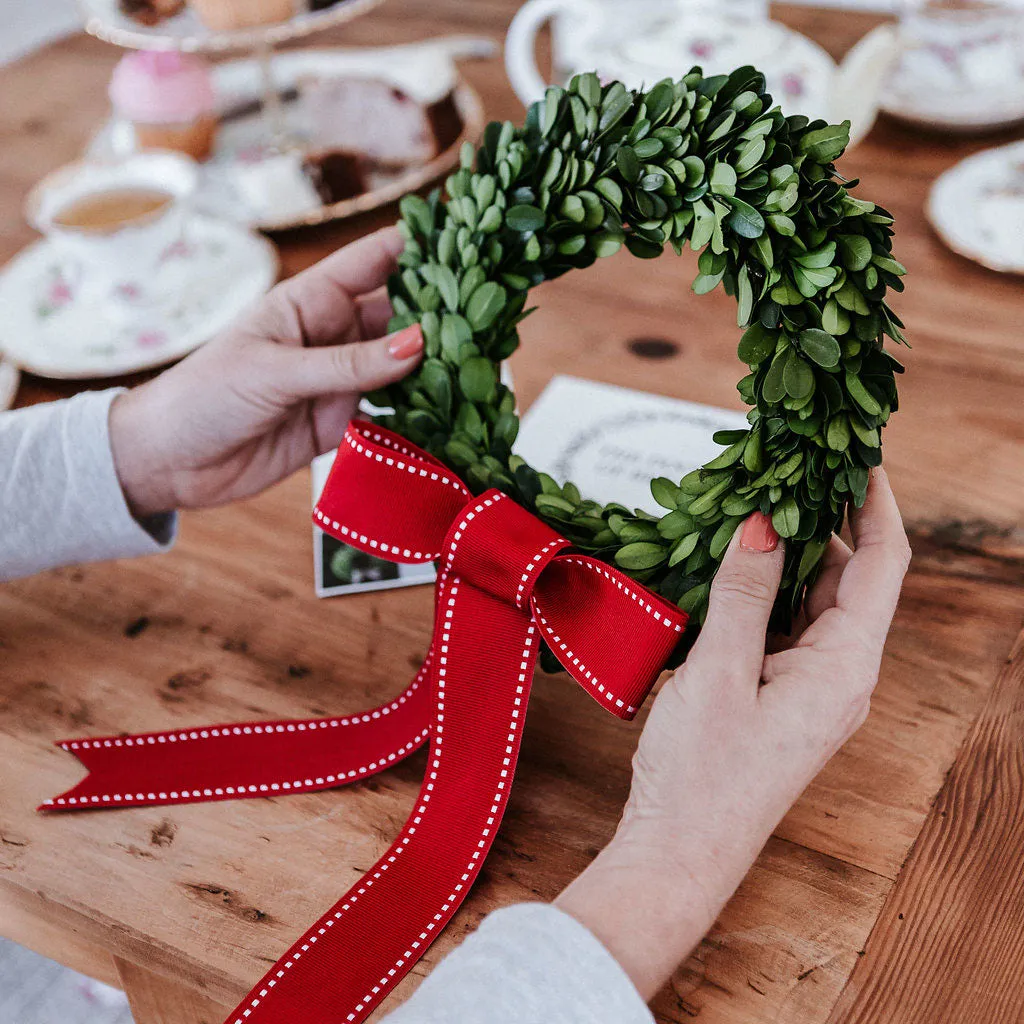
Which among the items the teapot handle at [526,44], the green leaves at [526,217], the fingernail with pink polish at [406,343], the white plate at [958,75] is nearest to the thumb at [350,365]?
the fingernail with pink polish at [406,343]

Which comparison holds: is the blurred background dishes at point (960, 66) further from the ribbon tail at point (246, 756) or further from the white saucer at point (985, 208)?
the ribbon tail at point (246, 756)

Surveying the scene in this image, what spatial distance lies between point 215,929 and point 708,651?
33cm

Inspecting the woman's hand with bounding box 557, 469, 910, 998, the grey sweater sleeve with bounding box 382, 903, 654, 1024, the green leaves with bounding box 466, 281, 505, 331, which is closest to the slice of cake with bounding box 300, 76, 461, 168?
the green leaves with bounding box 466, 281, 505, 331

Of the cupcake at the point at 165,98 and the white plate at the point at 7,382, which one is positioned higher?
the cupcake at the point at 165,98

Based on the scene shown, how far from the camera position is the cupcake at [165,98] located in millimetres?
1334

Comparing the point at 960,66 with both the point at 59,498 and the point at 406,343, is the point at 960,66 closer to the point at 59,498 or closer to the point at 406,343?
the point at 406,343

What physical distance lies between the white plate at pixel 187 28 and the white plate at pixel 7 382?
18.7 inches

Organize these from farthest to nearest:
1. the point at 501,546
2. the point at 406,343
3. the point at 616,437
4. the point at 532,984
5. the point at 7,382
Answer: the point at 7,382 < the point at 616,437 < the point at 406,343 < the point at 501,546 < the point at 532,984

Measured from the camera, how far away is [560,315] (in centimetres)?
109

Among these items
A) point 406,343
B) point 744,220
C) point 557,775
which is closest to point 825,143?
point 744,220

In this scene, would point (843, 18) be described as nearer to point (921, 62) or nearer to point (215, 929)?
point (921, 62)

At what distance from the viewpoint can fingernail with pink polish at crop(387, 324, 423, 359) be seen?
0.72 metres

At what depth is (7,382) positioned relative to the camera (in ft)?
3.46

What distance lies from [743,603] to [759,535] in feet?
0.14
